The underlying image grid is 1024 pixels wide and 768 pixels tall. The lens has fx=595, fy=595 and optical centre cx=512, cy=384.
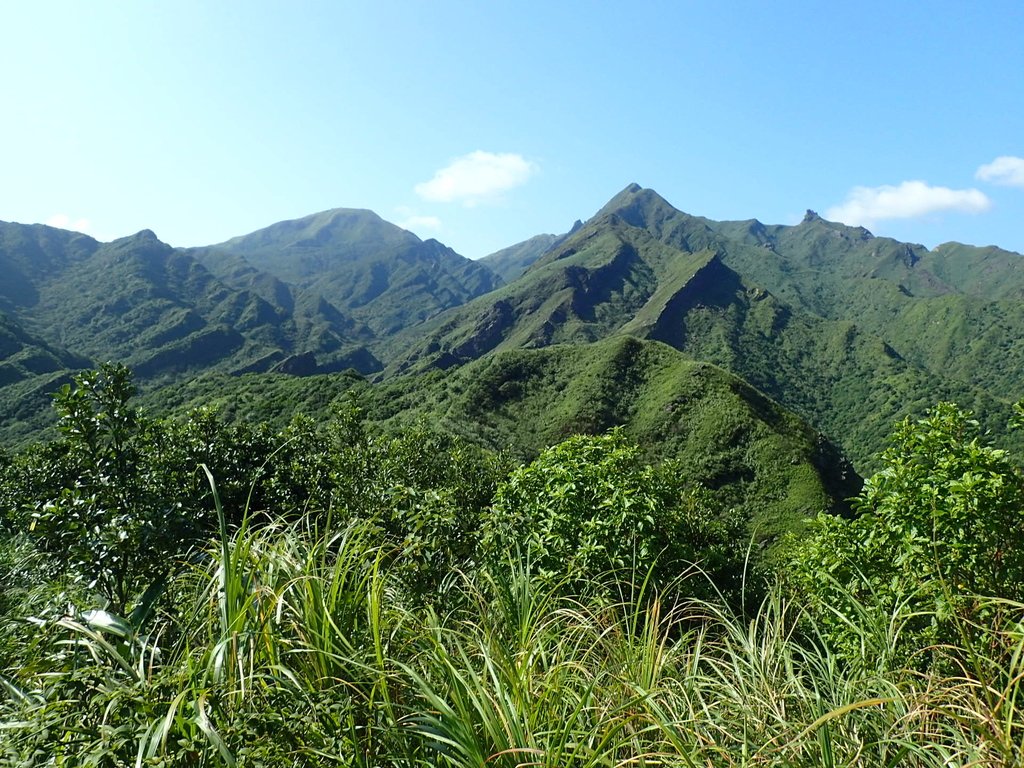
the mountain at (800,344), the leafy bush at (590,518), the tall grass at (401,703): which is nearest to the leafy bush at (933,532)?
the leafy bush at (590,518)

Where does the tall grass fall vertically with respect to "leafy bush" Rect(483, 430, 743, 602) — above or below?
above

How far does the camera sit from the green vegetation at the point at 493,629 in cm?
196

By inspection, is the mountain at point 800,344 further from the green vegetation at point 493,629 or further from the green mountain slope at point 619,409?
the green vegetation at point 493,629

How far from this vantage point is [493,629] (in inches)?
120

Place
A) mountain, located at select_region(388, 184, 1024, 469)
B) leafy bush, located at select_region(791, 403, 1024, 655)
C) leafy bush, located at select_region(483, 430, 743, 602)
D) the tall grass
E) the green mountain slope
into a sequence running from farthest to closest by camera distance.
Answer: mountain, located at select_region(388, 184, 1024, 469)
the green mountain slope
leafy bush, located at select_region(483, 430, 743, 602)
leafy bush, located at select_region(791, 403, 1024, 655)
the tall grass

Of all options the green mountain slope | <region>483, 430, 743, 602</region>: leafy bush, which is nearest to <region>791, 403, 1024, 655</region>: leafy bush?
Answer: <region>483, 430, 743, 602</region>: leafy bush

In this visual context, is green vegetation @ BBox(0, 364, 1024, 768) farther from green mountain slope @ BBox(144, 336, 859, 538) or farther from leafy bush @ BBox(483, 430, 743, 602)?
green mountain slope @ BBox(144, 336, 859, 538)

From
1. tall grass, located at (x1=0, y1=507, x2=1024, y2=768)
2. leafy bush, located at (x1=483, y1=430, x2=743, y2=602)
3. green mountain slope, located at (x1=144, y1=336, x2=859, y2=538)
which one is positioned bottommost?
green mountain slope, located at (x1=144, y1=336, x2=859, y2=538)

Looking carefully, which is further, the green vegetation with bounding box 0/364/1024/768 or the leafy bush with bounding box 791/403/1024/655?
the leafy bush with bounding box 791/403/1024/655

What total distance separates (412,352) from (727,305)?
3921 inches

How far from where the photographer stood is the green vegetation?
1955mm

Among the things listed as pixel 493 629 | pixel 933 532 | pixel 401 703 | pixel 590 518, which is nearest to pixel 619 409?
pixel 590 518

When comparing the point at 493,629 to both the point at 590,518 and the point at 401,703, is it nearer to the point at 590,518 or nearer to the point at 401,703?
the point at 401,703

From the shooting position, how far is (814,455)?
71125 mm
